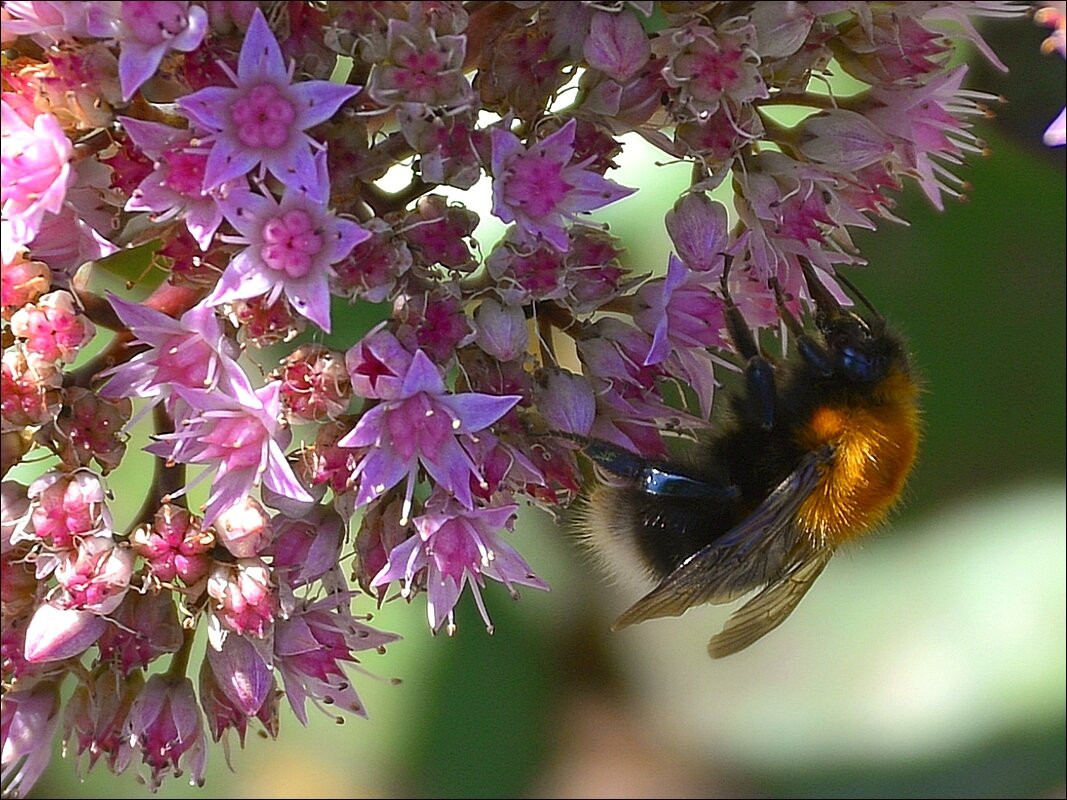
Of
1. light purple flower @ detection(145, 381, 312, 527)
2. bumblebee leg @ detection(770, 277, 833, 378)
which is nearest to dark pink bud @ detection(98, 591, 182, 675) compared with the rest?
light purple flower @ detection(145, 381, 312, 527)

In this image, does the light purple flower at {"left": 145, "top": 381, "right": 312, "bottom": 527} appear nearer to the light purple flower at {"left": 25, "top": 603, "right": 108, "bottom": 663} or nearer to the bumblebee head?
the light purple flower at {"left": 25, "top": 603, "right": 108, "bottom": 663}

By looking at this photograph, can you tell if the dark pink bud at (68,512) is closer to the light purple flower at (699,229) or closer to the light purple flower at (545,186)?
the light purple flower at (545,186)

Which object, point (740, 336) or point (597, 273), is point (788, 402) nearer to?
point (740, 336)

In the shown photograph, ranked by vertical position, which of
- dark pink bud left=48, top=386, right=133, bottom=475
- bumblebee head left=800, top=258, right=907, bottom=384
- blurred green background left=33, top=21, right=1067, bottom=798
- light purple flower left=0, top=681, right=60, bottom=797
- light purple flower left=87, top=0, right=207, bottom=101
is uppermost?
light purple flower left=87, top=0, right=207, bottom=101

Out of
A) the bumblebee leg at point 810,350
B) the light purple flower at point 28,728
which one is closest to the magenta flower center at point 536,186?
the bumblebee leg at point 810,350

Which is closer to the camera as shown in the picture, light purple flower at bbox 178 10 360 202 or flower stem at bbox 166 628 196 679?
light purple flower at bbox 178 10 360 202

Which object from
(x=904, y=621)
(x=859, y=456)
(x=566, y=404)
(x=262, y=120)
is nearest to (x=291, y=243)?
(x=262, y=120)

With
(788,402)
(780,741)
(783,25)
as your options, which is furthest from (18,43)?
(780,741)
